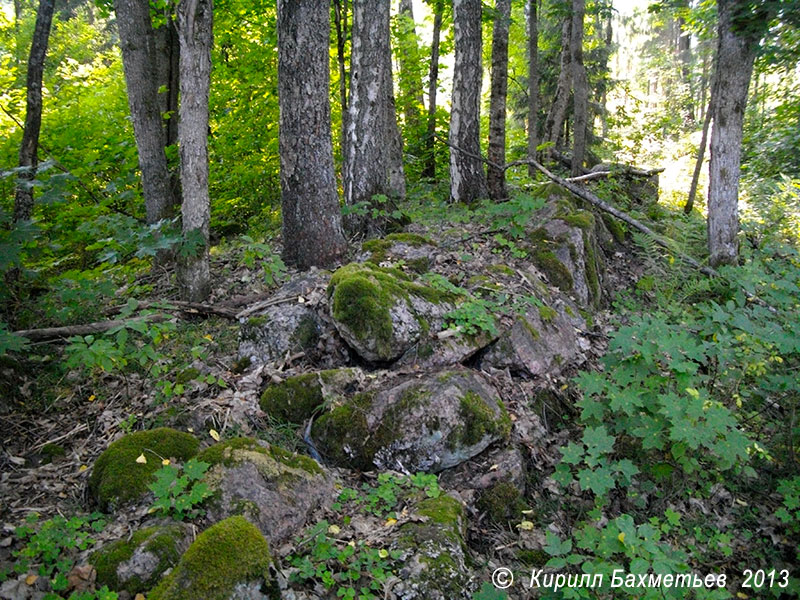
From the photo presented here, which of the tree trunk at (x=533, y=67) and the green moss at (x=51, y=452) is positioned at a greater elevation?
the tree trunk at (x=533, y=67)

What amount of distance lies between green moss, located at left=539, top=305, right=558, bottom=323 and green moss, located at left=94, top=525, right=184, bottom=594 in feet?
13.5

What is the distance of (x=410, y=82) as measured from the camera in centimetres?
1220

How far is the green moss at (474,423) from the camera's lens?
4.05m

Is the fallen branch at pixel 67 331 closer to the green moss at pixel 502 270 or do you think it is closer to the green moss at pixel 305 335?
the green moss at pixel 305 335

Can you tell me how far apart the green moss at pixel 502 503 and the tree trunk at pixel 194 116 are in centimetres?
352

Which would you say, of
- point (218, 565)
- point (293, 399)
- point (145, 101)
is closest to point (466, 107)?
point (145, 101)

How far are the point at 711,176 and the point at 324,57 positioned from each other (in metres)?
6.54

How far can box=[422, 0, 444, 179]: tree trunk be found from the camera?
35.2 feet

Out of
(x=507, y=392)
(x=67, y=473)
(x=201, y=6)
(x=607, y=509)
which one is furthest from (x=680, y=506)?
(x=201, y=6)

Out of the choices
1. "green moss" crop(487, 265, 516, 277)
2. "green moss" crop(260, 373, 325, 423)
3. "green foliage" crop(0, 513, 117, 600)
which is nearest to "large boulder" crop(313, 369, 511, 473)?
"green moss" crop(260, 373, 325, 423)

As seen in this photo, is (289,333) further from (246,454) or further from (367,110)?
→ (367,110)

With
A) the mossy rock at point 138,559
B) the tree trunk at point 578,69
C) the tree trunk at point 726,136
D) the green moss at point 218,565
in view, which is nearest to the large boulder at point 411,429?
the green moss at point 218,565

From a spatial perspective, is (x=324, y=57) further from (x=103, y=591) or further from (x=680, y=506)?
(x=680, y=506)

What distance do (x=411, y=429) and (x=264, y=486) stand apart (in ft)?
4.14
